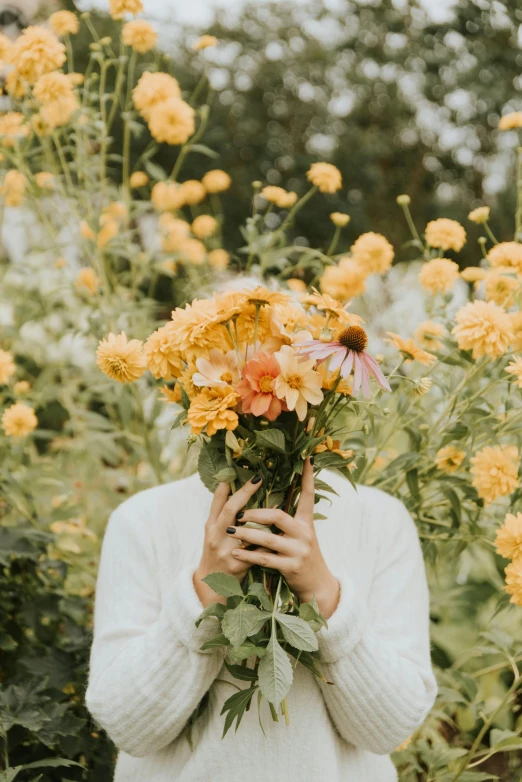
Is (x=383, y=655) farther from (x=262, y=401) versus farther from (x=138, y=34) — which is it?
(x=138, y=34)

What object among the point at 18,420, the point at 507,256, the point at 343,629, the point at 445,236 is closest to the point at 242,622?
the point at 343,629

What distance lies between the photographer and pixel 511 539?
1196mm

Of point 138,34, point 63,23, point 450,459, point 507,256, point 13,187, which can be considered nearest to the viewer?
point 507,256

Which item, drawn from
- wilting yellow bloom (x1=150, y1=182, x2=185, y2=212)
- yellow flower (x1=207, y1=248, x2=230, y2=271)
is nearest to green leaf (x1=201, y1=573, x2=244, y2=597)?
wilting yellow bloom (x1=150, y1=182, x2=185, y2=212)

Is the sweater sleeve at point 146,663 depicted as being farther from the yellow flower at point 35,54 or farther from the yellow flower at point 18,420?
the yellow flower at point 35,54

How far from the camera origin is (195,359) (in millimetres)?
911

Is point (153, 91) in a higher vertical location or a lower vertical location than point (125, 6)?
lower

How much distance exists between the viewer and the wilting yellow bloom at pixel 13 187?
202 centimetres

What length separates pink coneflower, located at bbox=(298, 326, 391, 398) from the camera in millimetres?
855

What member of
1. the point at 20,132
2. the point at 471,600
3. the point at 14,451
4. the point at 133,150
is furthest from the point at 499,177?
the point at 14,451

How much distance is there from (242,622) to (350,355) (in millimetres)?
349

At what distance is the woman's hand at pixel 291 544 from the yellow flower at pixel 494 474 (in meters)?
0.43

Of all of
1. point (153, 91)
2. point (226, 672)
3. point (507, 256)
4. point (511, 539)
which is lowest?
point (226, 672)

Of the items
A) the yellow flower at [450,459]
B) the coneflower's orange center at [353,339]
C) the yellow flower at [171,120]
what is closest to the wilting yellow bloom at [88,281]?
the yellow flower at [171,120]
